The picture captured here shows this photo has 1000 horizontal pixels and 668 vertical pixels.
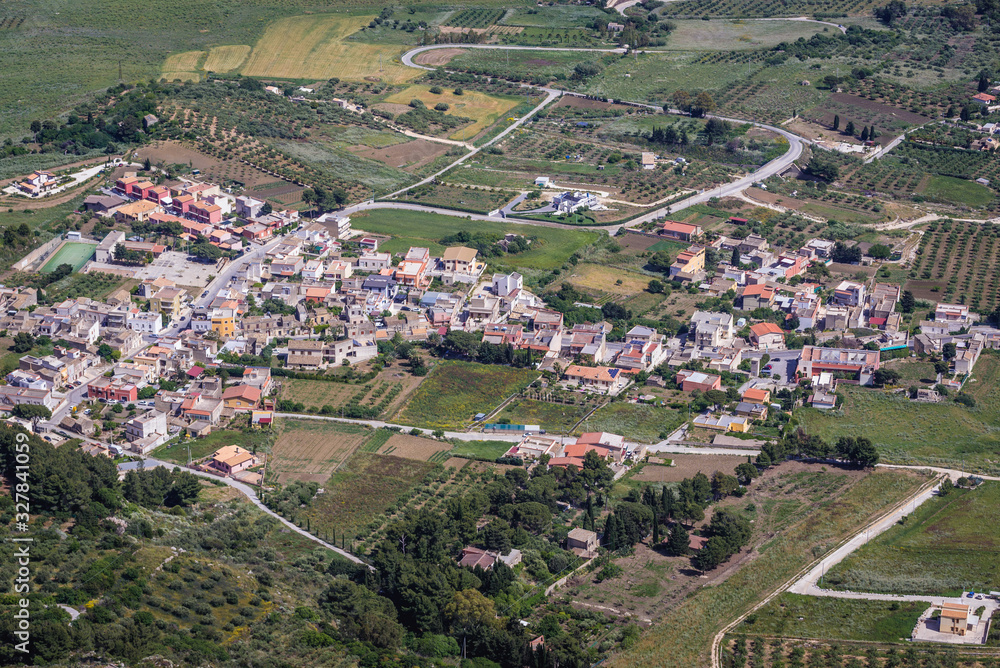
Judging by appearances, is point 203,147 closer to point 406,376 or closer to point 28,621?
point 406,376

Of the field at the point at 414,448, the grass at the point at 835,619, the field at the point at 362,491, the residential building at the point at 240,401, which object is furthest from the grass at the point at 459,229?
the grass at the point at 835,619

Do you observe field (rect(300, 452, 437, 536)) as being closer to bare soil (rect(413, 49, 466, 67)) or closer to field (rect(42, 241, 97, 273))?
field (rect(42, 241, 97, 273))

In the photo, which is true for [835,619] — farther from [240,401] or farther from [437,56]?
[437,56]

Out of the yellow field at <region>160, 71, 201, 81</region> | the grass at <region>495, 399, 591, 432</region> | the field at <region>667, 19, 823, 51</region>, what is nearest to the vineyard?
the grass at <region>495, 399, 591, 432</region>

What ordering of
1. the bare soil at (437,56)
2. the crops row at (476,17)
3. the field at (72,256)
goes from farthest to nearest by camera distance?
the crops row at (476,17), the bare soil at (437,56), the field at (72,256)

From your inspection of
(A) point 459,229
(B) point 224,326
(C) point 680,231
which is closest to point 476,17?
(A) point 459,229

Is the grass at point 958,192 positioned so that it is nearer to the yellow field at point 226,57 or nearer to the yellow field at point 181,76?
the yellow field at point 181,76

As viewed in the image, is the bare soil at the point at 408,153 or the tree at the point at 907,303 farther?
the bare soil at the point at 408,153
